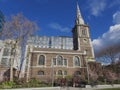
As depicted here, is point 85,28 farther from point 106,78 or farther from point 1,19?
point 1,19

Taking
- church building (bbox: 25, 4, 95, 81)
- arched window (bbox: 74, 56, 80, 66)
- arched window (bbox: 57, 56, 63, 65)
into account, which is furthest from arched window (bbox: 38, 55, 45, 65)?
arched window (bbox: 74, 56, 80, 66)

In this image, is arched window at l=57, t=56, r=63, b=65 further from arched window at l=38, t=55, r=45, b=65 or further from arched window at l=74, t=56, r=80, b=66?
arched window at l=38, t=55, r=45, b=65

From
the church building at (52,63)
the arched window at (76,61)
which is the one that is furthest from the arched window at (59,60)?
the arched window at (76,61)

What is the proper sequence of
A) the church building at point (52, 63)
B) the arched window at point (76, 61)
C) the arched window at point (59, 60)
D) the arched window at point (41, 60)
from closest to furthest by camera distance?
the church building at point (52, 63) → the arched window at point (41, 60) → the arched window at point (59, 60) → the arched window at point (76, 61)

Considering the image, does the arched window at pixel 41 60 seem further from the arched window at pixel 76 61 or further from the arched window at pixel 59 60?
the arched window at pixel 76 61

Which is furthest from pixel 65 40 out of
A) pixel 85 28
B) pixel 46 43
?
pixel 85 28

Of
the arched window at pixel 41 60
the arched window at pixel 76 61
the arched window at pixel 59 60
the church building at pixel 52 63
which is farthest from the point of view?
the arched window at pixel 76 61

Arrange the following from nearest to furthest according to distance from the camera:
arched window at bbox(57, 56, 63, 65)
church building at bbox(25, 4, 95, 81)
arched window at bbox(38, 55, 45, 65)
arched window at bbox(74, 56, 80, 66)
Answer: church building at bbox(25, 4, 95, 81), arched window at bbox(38, 55, 45, 65), arched window at bbox(57, 56, 63, 65), arched window at bbox(74, 56, 80, 66)

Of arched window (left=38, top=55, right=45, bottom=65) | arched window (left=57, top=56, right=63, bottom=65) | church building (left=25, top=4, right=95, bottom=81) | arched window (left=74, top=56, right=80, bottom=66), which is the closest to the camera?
church building (left=25, top=4, right=95, bottom=81)

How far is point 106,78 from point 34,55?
19621 millimetres

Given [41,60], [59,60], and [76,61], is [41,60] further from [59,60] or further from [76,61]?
[76,61]

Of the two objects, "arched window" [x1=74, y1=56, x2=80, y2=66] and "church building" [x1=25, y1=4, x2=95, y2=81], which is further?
"arched window" [x1=74, y1=56, x2=80, y2=66]

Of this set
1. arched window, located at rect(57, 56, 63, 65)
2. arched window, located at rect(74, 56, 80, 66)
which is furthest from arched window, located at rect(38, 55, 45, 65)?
arched window, located at rect(74, 56, 80, 66)

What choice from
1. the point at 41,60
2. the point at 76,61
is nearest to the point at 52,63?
the point at 41,60
